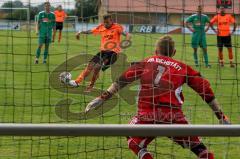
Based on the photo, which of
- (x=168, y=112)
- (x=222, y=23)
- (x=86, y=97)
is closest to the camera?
(x=168, y=112)

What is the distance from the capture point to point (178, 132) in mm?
2850

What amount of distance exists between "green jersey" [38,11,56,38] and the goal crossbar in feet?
32.0

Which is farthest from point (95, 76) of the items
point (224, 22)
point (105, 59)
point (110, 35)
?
point (224, 22)

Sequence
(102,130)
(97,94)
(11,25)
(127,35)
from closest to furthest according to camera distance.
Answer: (102,130) < (11,25) < (97,94) < (127,35)

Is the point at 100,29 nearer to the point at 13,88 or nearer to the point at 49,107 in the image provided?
the point at 13,88

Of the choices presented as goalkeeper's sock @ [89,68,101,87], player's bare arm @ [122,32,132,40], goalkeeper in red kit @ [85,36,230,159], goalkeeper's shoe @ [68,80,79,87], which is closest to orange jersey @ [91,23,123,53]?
player's bare arm @ [122,32,132,40]

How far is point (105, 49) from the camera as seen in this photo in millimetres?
11914

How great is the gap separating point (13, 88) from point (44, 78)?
120 centimetres

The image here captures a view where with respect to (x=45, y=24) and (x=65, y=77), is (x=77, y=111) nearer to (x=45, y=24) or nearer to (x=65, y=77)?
(x=65, y=77)

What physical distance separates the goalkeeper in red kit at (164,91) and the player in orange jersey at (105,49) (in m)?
4.51

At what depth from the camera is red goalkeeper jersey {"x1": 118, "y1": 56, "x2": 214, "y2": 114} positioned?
5.09 m

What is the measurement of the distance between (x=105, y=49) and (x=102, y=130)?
30.0 feet

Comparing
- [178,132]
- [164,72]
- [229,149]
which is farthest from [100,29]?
[178,132]

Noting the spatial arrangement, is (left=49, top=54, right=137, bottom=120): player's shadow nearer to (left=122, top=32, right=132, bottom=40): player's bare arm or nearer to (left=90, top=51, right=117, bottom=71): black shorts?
(left=90, top=51, right=117, bottom=71): black shorts
